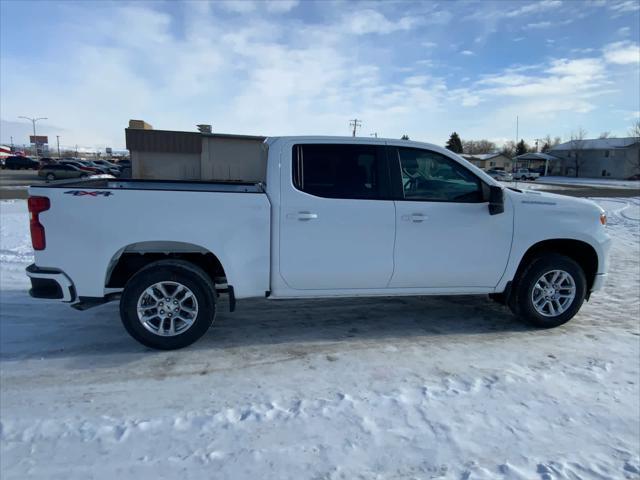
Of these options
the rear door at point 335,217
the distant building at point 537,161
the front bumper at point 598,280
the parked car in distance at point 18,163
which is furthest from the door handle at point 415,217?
the distant building at point 537,161

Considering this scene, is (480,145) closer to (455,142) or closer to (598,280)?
(455,142)

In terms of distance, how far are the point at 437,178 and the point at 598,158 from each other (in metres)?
79.8

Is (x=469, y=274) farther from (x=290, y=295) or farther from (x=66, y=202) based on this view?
(x=66, y=202)

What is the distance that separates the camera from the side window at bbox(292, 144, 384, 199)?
4.12 metres

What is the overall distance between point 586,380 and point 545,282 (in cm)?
129

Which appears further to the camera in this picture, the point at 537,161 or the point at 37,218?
the point at 537,161

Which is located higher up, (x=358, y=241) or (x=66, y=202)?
(x=66, y=202)

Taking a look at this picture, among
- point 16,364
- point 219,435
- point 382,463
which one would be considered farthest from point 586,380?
point 16,364

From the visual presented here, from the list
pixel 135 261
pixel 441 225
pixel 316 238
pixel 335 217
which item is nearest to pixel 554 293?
pixel 441 225

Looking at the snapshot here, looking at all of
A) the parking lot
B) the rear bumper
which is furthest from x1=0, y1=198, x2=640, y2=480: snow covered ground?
the parking lot

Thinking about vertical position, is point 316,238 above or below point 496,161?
below

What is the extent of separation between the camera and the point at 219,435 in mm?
2777

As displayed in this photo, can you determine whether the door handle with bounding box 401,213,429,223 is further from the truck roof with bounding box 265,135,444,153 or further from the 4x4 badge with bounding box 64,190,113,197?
the 4x4 badge with bounding box 64,190,113,197

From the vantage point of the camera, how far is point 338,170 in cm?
420
